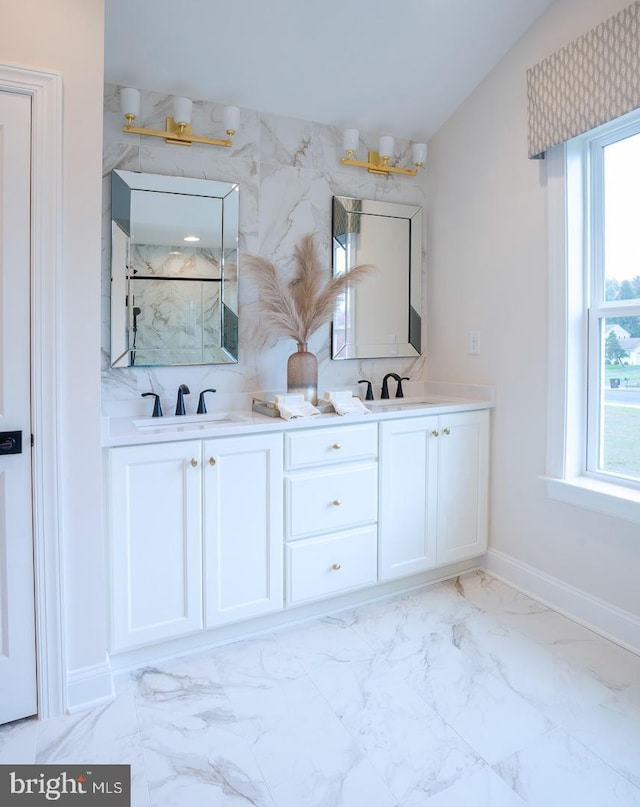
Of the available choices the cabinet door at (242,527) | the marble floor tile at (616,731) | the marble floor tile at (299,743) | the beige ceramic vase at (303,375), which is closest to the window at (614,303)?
the marble floor tile at (616,731)

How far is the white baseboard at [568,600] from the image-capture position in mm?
2100

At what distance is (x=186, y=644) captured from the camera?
2.06 meters

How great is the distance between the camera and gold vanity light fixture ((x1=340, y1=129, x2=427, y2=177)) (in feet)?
8.90

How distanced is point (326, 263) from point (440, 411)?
3.17 ft

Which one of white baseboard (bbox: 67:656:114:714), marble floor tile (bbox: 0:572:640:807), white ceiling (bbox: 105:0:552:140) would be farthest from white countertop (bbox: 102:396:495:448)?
white ceiling (bbox: 105:0:552:140)

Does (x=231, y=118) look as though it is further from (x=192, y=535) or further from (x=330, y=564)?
(x=330, y=564)

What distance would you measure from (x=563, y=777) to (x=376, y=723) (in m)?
0.53

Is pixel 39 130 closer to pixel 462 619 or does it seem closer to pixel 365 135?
pixel 365 135

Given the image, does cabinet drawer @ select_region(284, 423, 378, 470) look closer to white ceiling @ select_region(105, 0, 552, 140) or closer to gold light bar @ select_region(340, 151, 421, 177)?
gold light bar @ select_region(340, 151, 421, 177)

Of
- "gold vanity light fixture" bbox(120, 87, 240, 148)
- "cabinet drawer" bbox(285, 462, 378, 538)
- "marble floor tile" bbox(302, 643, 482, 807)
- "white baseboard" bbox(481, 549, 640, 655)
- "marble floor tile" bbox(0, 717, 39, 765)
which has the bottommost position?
"marble floor tile" bbox(0, 717, 39, 765)

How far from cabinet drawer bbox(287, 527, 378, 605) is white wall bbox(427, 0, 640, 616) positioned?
0.78m

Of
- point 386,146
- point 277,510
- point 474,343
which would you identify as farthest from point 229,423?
point 386,146

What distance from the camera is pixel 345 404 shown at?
7.78ft

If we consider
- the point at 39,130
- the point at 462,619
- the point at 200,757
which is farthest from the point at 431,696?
the point at 39,130
